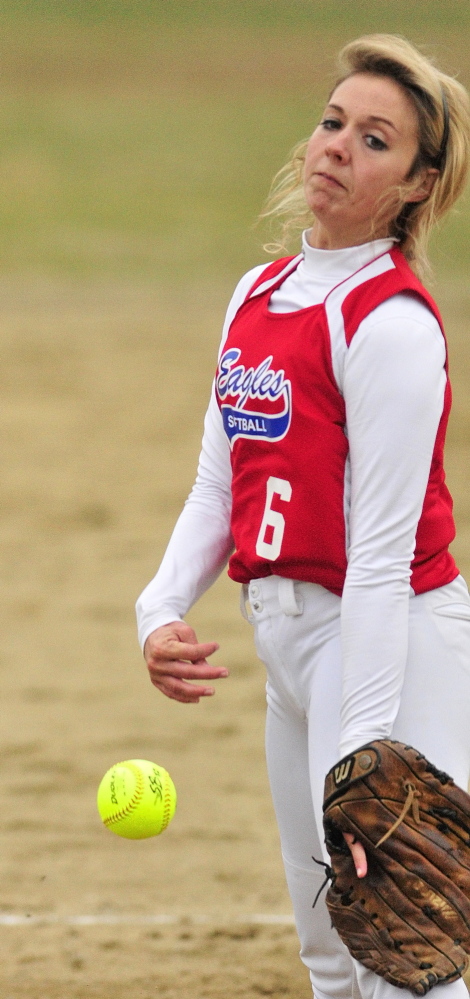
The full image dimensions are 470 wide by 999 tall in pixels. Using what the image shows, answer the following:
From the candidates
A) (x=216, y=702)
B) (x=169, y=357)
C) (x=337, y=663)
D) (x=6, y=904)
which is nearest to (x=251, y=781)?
(x=216, y=702)

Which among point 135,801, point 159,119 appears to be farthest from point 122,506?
point 159,119

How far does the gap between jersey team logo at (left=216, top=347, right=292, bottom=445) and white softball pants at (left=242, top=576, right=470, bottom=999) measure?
270 millimetres

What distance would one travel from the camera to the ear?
7.61 ft

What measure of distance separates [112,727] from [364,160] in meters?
3.51

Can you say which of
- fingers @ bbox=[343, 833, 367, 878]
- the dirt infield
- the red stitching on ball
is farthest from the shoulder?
the dirt infield

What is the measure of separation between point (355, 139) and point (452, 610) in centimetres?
84

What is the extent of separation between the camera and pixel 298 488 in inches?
88.8

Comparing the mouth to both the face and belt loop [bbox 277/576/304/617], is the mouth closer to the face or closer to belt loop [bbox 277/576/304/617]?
the face

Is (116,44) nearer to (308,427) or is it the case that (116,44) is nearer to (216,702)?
(216,702)

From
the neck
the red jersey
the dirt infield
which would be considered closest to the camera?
the red jersey

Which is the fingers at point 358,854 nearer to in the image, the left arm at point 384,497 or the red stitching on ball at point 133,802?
the left arm at point 384,497

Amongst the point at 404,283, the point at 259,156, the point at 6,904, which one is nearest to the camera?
the point at 404,283

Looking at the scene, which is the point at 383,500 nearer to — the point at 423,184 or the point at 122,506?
the point at 423,184

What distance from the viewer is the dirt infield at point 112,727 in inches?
145
